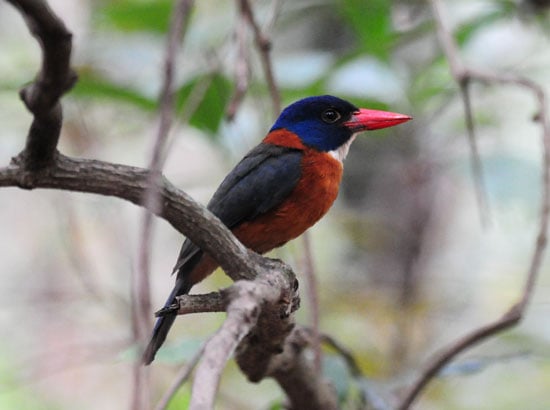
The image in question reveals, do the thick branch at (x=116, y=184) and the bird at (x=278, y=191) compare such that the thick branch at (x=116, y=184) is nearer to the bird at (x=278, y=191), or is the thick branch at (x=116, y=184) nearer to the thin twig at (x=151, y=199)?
the thin twig at (x=151, y=199)

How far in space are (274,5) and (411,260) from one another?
A: 189cm

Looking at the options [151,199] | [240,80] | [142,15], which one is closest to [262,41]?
[240,80]

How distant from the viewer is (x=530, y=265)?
8.44ft

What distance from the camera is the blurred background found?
3.64 meters

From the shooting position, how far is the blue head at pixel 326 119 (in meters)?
3.33

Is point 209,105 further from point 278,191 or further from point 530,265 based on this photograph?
point 530,265

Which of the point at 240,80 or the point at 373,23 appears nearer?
A: the point at 240,80

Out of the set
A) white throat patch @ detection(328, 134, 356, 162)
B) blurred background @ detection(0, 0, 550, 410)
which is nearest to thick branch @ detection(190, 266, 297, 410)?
blurred background @ detection(0, 0, 550, 410)

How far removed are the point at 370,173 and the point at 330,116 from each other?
1.58m

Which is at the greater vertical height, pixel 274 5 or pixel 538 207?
pixel 274 5

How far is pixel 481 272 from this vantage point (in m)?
5.70

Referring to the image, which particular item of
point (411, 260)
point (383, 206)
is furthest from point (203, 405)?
point (383, 206)

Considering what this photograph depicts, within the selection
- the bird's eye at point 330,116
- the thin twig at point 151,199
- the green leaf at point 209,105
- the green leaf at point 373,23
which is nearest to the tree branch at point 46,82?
the thin twig at point 151,199

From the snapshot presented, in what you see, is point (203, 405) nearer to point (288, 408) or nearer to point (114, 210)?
point (288, 408)
